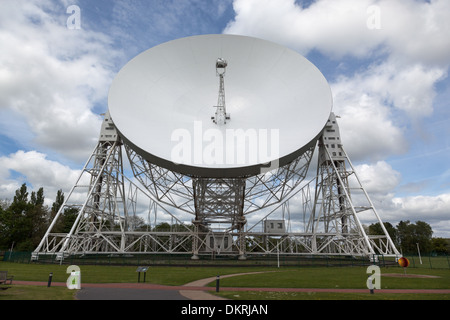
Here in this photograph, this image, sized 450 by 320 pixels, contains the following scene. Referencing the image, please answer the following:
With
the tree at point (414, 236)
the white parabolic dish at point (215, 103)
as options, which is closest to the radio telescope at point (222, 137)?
the white parabolic dish at point (215, 103)

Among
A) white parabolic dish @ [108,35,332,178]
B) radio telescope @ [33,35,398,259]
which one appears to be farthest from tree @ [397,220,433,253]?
white parabolic dish @ [108,35,332,178]

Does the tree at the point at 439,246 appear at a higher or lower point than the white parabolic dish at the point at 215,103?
lower

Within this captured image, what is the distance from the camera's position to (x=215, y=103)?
3094 centimetres

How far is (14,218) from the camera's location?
1903 inches

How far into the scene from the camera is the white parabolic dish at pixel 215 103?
27.0 meters

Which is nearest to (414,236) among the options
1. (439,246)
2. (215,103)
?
(439,246)

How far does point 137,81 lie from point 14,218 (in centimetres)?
3638

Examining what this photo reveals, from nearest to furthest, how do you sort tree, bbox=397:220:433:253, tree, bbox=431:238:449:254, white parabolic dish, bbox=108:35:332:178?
white parabolic dish, bbox=108:35:332:178 < tree, bbox=397:220:433:253 < tree, bbox=431:238:449:254

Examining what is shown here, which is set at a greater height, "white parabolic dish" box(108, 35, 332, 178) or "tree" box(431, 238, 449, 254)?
"white parabolic dish" box(108, 35, 332, 178)

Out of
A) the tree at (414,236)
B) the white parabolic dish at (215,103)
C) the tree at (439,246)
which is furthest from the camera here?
the tree at (439,246)

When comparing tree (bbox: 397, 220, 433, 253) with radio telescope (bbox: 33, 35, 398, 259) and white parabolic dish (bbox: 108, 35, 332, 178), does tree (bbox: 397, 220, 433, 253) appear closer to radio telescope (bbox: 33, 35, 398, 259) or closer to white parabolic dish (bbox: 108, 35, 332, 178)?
radio telescope (bbox: 33, 35, 398, 259)

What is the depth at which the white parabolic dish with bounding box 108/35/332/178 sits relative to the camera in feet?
88.4

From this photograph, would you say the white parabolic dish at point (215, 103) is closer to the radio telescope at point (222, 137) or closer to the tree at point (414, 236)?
the radio telescope at point (222, 137)
